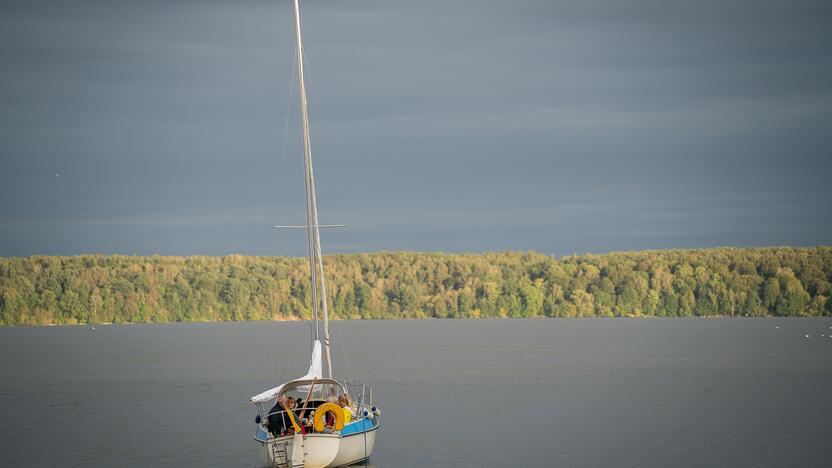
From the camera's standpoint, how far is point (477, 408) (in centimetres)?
7806

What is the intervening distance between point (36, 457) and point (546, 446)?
27.0 metres

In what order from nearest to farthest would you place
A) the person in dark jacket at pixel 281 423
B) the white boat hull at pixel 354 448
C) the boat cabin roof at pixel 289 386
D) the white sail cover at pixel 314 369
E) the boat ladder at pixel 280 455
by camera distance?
the boat ladder at pixel 280 455
the person in dark jacket at pixel 281 423
the white boat hull at pixel 354 448
the boat cabin roof at pixel 289 386
the white sail cover at pixel 314 369

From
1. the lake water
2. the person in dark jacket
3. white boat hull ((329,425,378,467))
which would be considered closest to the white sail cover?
the person in dark jacket

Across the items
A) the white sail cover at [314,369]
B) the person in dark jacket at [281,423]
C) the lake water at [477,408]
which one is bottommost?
the lake water at [477,408]

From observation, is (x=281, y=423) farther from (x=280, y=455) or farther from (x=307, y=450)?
(x=307, y=450)

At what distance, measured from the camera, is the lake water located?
56.2m

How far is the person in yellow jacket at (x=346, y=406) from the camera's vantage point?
4638 centimetres

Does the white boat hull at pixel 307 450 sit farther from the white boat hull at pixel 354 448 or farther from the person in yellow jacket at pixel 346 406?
the person in yellow jacket at pixel 346 406

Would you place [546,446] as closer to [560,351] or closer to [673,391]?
[673,391]

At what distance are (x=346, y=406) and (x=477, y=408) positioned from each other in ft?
105

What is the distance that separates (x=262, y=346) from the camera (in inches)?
7677

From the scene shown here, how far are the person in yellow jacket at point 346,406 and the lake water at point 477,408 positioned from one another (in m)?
5.82

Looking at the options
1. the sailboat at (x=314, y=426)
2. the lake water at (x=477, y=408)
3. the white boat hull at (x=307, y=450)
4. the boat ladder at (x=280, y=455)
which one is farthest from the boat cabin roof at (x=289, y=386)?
the lake water at (x=477, y=408)

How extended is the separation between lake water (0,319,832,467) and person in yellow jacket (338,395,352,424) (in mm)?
5817
